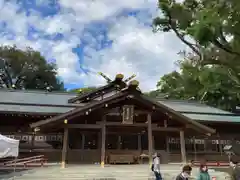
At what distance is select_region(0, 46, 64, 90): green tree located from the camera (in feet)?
150

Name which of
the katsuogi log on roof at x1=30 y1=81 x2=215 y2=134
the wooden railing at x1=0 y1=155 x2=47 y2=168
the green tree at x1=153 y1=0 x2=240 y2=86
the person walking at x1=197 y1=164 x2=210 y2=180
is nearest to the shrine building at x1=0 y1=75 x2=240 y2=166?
the katsuogi log on roof at x1=30 y1=81 x2=215 y2=134

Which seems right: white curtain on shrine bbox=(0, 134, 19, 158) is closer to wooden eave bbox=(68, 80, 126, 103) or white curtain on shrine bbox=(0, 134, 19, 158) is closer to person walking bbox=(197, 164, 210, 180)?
person walking bbox=(197, 164, 210, 180)

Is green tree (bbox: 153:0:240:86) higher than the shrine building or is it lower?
higher

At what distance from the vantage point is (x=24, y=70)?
46.8 meters

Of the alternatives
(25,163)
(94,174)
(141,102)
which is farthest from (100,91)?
(94,174)

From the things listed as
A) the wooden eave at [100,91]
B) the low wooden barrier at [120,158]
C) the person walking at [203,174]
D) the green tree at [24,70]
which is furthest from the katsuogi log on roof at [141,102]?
the green tree at [24,70]

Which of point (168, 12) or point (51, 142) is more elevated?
point (168, 12)

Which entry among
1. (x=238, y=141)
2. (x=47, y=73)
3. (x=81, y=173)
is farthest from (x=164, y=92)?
(x=81, y=173)

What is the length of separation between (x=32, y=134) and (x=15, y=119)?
1526 mm

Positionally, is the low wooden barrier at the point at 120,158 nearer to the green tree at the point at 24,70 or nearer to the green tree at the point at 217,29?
the green tree at the point at 217,29

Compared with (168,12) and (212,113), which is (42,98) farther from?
(212,113)

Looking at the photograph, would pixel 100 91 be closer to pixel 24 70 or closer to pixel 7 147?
pixel 7 147

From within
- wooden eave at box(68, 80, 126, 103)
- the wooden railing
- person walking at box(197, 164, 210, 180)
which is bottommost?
the wooden railing

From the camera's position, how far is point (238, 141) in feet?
69.7
